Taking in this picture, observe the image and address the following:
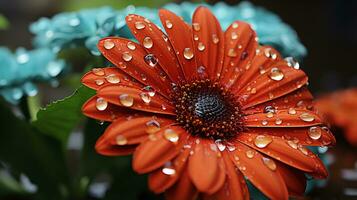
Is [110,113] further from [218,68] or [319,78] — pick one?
[319,78]

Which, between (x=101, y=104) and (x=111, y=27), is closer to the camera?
(x=101, y=104)

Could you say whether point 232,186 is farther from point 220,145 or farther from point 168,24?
point 168,24

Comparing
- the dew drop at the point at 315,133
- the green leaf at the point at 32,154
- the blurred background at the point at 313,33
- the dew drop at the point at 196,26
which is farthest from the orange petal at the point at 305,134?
the blurred background at the point at 313,33

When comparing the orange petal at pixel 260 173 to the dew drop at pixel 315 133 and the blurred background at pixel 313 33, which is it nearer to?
the dew drop at pixel 315 133

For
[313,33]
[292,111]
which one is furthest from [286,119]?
[313,33]

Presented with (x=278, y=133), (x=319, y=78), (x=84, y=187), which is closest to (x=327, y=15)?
(x=319, y=78)

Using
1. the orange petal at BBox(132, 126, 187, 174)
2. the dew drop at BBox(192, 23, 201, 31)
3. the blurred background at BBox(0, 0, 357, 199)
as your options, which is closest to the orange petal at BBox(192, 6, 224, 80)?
the dew drop at BBox(192, 23, 201, 31)
